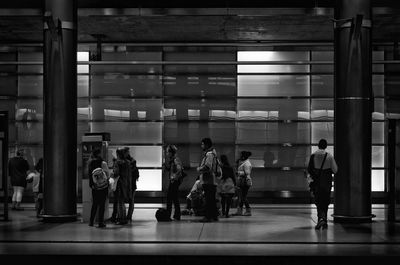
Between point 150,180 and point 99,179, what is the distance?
25.9 ft

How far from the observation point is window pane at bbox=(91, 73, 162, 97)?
24156 millimetres

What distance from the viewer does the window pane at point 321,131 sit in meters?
24.0

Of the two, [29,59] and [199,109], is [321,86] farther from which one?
[29,59]

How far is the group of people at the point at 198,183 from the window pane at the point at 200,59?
17.6ft

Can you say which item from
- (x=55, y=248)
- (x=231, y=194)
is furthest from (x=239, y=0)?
(x=55, y=248)

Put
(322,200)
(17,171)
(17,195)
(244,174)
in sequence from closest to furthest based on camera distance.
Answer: (322,200) → (244,174) → (17,171) → (17,195)

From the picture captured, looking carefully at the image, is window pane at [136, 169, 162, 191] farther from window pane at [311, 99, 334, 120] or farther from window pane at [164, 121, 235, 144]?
window pane at [311, 99, 334, 120]

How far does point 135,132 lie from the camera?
24.3m

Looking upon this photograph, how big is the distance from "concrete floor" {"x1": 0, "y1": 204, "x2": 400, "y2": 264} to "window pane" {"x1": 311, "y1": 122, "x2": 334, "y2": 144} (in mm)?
5563

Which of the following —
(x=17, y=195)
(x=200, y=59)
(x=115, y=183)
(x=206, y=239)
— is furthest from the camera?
(x=200, y=59)

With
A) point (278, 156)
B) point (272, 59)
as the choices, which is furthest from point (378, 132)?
point (272, 59)
